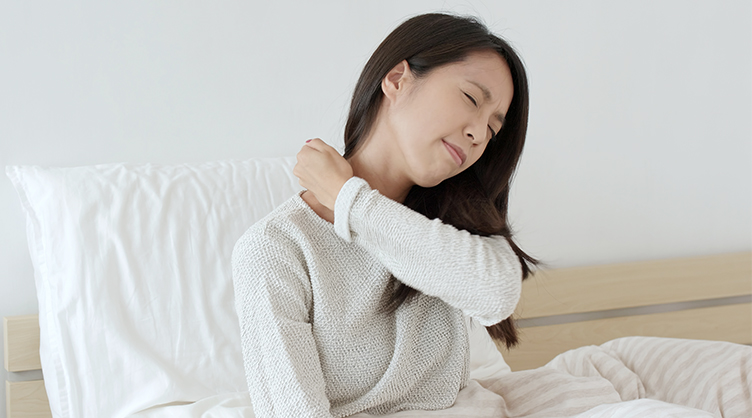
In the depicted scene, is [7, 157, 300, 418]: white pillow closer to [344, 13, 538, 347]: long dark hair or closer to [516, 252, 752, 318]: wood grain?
[344, 13, 538, 347]: long dark hair

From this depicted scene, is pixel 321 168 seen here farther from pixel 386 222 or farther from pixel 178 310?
pixel 178 310

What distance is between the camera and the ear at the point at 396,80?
92 cm

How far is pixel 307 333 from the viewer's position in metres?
0.83

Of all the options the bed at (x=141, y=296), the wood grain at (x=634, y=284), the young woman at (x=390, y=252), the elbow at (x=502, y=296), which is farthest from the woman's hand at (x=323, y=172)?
the wood grain at (x=634, y=284)

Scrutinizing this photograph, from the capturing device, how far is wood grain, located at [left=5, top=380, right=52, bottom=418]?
3.96 ft

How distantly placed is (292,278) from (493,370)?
62cm

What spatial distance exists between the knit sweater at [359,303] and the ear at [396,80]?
16 cm

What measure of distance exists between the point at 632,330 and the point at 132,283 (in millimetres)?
1291

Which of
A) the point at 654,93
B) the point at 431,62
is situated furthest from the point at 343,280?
the point at 654,93

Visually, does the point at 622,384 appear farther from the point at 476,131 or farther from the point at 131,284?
the point at 131,284

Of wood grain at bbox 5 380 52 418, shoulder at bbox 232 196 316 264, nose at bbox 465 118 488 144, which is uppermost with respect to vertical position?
nose at bbox 465 118 488 144

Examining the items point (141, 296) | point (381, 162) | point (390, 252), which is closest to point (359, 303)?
point (390, 252)

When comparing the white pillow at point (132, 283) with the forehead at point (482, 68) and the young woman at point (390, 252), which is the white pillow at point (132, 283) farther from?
the forehead at point (482, 68)

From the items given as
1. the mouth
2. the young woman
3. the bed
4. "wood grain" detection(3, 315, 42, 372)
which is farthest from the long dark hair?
"wood grain" detection(3, 315, 42, 372)
